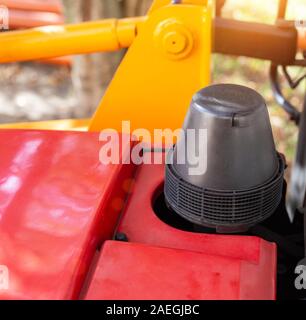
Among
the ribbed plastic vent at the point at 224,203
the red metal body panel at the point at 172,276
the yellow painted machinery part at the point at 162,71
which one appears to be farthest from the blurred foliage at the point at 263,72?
the red metal body panel at the point at 172,276

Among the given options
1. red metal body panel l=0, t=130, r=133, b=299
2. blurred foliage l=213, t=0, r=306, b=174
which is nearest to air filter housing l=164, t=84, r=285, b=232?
red metal body panel l=0, t=130, r=133, b=299

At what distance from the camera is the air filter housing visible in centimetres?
99

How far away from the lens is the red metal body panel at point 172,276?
899mm

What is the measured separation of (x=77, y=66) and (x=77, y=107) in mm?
237

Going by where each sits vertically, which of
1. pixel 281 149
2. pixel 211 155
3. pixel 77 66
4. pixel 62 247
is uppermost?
pixel 211 155

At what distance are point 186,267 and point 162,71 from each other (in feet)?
2.01

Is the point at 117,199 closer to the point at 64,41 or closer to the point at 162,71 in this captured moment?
the point at 162,71

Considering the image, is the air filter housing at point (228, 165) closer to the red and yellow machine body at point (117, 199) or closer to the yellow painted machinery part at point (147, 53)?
the red and yellow machine body at point (117, 199)

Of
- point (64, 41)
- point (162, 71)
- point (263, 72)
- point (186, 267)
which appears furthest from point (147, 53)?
point (263, 72)

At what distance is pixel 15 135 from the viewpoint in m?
1.24

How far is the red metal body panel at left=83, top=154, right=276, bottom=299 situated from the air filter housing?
0.15ft
